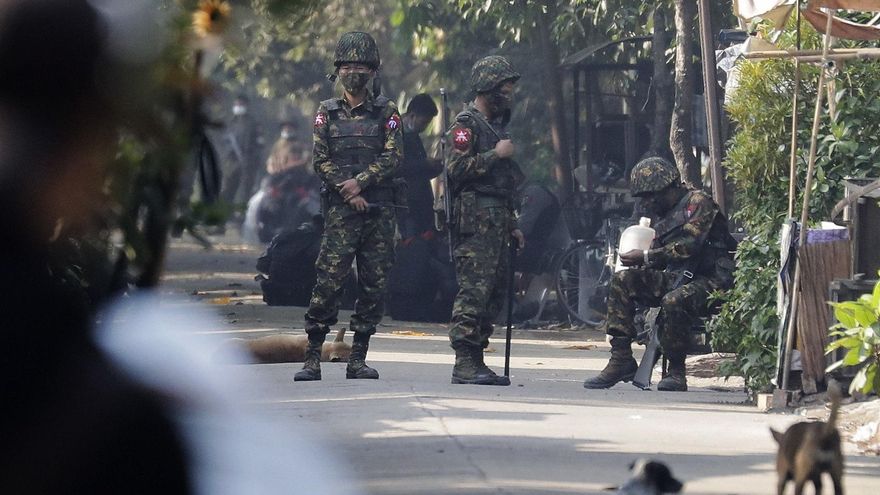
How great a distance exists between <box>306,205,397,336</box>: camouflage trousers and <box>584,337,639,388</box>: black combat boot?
158cm

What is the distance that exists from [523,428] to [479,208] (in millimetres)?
2836

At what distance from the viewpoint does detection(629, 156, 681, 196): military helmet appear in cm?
1089

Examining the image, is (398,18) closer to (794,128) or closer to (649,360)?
(649,360)

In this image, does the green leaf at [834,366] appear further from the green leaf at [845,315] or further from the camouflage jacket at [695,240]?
the camouflage jacket at [695,240]

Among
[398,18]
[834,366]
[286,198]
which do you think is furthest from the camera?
[286,198]

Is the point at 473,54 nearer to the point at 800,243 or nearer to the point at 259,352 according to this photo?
the point at 259,352

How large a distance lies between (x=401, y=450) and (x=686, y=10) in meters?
8.86

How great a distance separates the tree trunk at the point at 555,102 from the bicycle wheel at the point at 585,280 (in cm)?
230

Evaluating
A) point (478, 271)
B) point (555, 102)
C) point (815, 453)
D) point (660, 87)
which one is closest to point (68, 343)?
point (815, 453)

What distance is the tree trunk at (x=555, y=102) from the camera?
18.5 m

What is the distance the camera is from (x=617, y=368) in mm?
10789

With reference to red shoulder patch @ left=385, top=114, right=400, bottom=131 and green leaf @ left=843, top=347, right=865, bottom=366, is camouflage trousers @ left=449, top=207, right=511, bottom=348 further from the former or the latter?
green leaf @ left=843, top=347, right=865, bottom=366

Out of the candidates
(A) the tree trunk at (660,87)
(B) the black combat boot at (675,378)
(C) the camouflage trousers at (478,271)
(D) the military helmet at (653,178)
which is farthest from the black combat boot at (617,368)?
(A) the tree trunk at (660,87)

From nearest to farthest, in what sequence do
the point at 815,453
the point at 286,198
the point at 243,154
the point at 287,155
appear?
the point at 815,453, the point at 286,198, the point at 287,155, the point at 243,154
